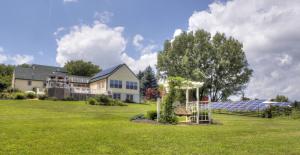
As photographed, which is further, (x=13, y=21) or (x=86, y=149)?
(x=13, y=21)

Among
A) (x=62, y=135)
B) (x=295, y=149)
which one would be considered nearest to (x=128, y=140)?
(x=62, y=135)

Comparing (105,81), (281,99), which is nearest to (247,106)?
(281,99)

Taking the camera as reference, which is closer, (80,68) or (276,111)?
(276,111)

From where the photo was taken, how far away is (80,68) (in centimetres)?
6300

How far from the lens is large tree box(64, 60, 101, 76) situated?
2473 inches

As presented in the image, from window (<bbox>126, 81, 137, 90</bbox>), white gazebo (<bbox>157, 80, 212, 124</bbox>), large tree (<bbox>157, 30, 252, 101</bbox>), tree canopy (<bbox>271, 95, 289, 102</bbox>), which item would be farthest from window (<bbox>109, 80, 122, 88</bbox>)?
white gazebo (<bbox>157, 80, 212, 124</bbox>)

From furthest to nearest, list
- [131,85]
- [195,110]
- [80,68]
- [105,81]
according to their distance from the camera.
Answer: [80,68] < [131,85] < [105,81] < [195,110]

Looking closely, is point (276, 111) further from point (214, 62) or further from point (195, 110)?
point (214, 62)

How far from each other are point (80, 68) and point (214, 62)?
34.1 metres

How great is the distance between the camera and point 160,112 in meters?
15.0

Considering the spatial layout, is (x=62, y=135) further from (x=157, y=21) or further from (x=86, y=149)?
(x=157, y=21)

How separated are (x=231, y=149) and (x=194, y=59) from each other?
34438 mm

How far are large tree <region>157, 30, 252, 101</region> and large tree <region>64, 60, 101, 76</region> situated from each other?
28.4 m

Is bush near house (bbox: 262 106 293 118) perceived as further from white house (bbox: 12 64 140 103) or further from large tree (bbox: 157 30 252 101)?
white house (bbox: 12 64 140 103)
